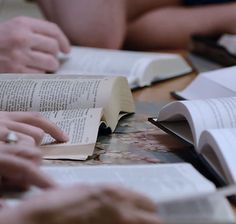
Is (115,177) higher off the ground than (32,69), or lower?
lower

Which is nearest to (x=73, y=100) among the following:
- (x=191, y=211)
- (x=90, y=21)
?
(x=191, y=211)

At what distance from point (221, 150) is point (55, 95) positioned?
0.95 feet

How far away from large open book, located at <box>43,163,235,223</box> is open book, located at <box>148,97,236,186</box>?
28 millimetres

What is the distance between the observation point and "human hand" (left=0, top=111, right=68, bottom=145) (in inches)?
23.1

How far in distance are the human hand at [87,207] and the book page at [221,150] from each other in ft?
0.56

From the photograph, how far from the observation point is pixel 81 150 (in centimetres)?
63

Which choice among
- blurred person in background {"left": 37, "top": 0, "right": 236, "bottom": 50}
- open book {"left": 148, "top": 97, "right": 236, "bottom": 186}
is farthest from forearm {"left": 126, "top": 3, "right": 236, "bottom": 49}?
open book {"left": 148, "top": 97, "right": 236, "bottom": 186}

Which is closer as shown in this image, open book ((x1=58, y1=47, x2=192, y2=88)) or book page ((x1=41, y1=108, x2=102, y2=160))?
book page ((x1=41, y1=108, x2=102, y2=160))

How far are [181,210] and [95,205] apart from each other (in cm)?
7

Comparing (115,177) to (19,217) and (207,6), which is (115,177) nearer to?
(19,217)

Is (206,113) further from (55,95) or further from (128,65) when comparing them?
(128,65)

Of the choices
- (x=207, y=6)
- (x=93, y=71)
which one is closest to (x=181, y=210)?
(x=93, y=71)

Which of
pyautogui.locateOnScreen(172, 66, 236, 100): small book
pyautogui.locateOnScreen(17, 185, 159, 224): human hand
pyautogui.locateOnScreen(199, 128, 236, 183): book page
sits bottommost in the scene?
pyautogui.locateOnScreen(17, 185, 159, 224): human hand

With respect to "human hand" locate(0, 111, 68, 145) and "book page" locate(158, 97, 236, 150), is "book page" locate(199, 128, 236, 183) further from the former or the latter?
"human hand" locate(0, 111, 68, 145)
